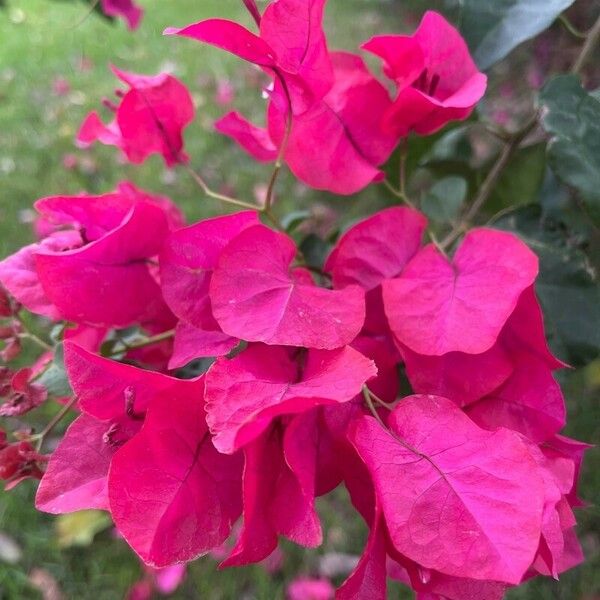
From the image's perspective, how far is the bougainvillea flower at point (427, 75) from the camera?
390 mm

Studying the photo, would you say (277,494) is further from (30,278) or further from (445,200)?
(445,200)

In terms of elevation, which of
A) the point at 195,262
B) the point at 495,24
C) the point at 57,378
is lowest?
the point at 57,378

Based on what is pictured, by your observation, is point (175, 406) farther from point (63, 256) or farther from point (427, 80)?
point (427, 80)

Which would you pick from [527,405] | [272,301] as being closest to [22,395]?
[272,301]

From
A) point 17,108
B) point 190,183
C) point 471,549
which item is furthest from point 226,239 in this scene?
point 17,108

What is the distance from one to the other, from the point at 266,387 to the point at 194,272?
95 millimetres

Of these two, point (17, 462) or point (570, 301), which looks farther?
→ point (570, 301)

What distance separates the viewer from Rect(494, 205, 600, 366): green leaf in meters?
0.48

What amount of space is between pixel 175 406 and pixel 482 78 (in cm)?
25

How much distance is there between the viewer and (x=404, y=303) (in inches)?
14.2

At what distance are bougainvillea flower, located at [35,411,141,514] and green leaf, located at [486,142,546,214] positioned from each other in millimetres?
476

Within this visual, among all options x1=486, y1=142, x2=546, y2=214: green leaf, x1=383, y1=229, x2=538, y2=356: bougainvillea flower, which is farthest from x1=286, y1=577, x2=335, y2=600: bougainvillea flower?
x1=383, y1=229, x2=538, y2=356: bougainvillea flower

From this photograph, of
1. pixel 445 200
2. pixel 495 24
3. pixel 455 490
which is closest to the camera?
pixel 455 490

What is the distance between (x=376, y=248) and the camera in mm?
409
